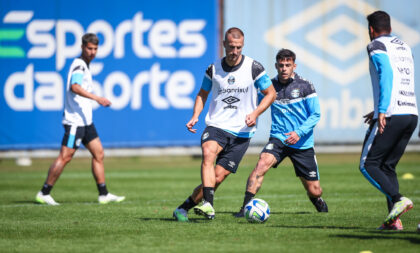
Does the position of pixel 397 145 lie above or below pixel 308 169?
above

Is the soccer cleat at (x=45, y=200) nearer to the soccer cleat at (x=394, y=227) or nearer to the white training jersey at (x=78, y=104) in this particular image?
the white training jersey at (x=78, y=104)

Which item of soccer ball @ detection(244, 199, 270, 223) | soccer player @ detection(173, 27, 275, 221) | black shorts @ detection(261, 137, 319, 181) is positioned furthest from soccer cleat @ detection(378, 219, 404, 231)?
black shorts @ detection(261, 137, 319, 181)

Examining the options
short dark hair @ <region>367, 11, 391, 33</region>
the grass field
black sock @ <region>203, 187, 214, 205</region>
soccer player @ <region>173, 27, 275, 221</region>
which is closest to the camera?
the grass field

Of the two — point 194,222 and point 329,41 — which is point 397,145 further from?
point 329,41

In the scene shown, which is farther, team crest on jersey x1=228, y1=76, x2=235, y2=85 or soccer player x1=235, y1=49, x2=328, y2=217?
soccer player x1=235, y1=49, x2=328, y2=217

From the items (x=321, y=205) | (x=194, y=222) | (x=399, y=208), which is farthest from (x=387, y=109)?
(x=321, y=205)

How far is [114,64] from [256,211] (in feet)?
48.2

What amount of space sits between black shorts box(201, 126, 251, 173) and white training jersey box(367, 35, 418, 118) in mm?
1919

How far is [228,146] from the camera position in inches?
350

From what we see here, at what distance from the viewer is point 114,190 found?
1409 cm

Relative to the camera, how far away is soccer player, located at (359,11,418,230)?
727 centimetres

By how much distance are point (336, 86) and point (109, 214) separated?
47.0 feet

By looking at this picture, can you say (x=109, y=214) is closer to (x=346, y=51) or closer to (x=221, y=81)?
(x=221, y=81)

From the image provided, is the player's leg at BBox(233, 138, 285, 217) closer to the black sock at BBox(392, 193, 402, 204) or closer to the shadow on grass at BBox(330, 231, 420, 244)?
the shadow on grass at BBox(330, 231, 420, 244)
